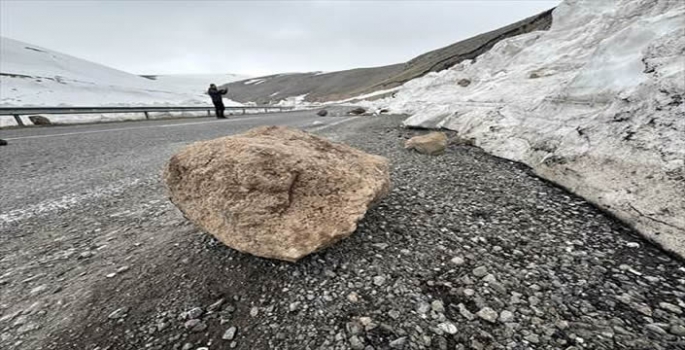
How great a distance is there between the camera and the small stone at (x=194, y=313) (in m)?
1.99

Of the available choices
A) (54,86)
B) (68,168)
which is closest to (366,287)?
(68,168)

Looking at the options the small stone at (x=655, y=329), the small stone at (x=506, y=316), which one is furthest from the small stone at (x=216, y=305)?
the small stone at (x=655, y=329)

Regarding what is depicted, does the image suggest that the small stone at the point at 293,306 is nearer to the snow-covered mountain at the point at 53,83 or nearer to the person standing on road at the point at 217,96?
the person standing on road at the point at 217,96

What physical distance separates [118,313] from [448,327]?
2.08 m

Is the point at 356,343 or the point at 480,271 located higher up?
the point at 356,343

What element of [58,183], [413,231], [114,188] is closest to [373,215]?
[413,231]

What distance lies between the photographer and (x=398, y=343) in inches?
69.9

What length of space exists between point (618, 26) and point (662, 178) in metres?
8.40

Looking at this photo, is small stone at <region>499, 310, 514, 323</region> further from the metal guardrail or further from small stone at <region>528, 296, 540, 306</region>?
the metal guardrail

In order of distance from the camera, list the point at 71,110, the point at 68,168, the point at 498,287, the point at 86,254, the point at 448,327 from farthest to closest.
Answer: the point at 71,110 → the point at 68,168 → the point at 86,254 → the point at 498,287 → the point at 448,327

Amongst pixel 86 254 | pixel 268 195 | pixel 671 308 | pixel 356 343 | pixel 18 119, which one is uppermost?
pixel 18 119

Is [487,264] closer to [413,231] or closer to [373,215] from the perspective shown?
[413,231]

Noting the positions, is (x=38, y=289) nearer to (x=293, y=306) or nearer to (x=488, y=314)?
(x=293, y=306)

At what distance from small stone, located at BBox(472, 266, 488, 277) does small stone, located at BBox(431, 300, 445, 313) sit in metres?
0.44
